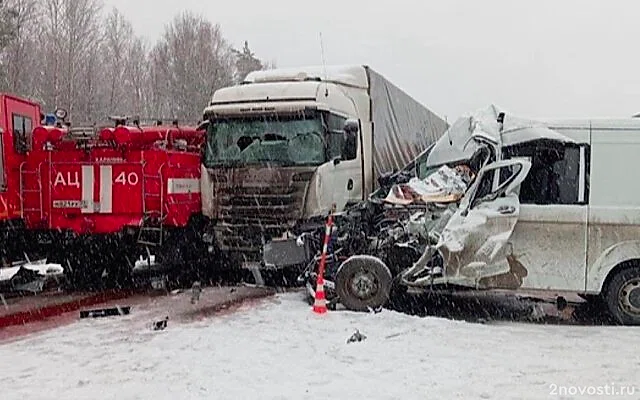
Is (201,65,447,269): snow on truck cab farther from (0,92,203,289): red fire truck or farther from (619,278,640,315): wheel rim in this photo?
(619,278,640,315): wheel rim

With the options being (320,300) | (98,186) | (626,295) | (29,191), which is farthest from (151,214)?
(626,295)

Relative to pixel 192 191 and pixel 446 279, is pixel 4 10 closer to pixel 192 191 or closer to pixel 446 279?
pixel 192 191

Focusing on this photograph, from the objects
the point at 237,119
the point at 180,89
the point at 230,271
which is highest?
the point at 180,89

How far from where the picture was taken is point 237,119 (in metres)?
12.4

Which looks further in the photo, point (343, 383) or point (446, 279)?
point (446, 279)

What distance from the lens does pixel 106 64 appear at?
5247 centimetres

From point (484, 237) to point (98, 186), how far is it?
265 inches

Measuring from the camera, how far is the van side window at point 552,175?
9.23m

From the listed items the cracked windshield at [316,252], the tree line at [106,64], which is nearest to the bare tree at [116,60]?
the tree line at [106,64]

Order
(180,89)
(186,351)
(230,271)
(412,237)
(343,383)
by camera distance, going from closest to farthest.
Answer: (343,383) < (186,351) < (412,237) < (230,271) < (180,89)

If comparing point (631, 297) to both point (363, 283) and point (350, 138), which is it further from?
point (350, 138)

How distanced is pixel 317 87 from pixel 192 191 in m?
2.85

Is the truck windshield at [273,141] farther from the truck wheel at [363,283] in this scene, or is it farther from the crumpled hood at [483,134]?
the truck wheel at [363,283]

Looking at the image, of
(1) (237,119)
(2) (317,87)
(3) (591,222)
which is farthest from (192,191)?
(3) (591,222)
